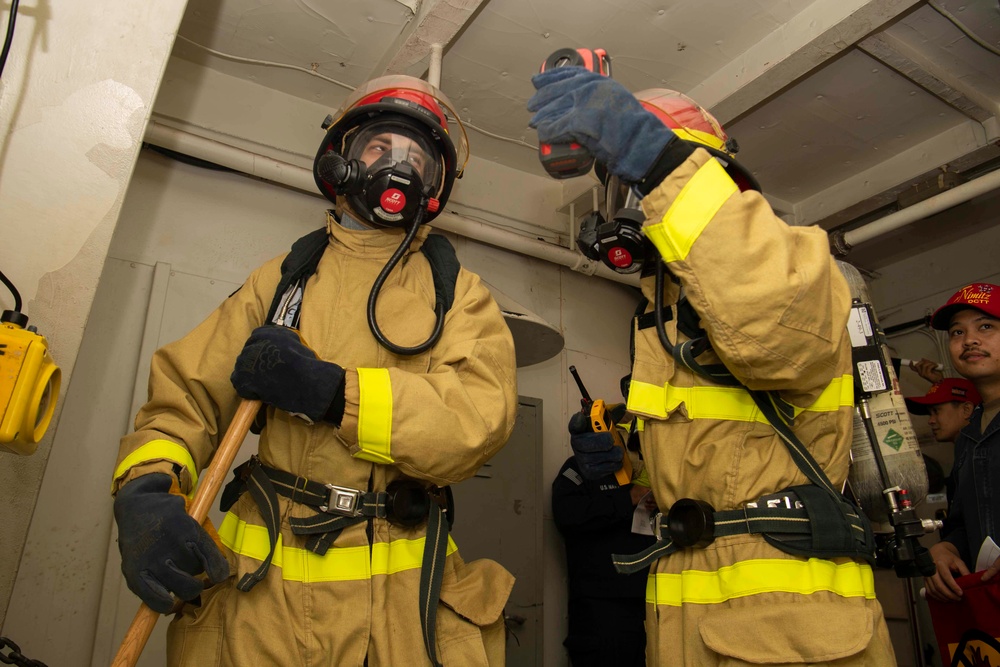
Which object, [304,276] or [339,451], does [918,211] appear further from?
[339,451]

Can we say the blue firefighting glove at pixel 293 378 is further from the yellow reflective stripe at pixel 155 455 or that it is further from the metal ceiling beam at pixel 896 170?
the metal ceiling beam at pixel 896 170

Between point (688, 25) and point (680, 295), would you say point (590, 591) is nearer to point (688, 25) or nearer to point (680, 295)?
point (680, 295)

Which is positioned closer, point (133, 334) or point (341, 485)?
point (341, 485)

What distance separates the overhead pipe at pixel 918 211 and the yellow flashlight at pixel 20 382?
13.4 feet

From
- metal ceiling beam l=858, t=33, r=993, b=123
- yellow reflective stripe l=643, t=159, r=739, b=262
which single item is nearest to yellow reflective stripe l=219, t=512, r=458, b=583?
yellow reflective stripe l=643, t=159, r=739, b=262

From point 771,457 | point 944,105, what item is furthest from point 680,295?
point 944,105

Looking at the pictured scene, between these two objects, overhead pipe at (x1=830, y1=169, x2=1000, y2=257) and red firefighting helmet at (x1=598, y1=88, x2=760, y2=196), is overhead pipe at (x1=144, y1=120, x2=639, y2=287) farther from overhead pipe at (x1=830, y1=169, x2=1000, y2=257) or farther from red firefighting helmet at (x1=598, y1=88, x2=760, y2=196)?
red firefighting helmet at (x1=598, y1=88, x2=760, y2=196)

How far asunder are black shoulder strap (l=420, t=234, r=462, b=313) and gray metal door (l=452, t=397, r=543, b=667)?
170cm

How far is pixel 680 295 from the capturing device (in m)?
1.71

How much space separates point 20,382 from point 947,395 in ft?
12.8

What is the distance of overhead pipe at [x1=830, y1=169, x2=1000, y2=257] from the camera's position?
353 centimetres

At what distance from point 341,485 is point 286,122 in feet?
8.68

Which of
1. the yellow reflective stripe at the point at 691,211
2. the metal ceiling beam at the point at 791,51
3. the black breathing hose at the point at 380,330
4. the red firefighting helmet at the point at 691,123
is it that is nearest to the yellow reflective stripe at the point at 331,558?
the black breathing hose at the point at 380,330

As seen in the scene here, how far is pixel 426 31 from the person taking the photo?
10.0ft
